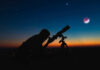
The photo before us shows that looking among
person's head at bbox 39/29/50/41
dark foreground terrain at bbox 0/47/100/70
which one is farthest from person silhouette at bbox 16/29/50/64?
dark foreground terrain at bbox 0/47/100/70

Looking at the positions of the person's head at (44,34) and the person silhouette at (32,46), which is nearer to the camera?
the person silhouette at (32,46)

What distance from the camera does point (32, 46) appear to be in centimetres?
572

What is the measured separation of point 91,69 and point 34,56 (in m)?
4.89

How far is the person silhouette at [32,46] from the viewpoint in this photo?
225 inches

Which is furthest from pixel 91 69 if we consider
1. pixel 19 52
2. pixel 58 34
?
pixel 19 52

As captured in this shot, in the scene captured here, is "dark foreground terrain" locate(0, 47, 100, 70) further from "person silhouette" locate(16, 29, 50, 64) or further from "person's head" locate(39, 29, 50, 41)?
"person's head" locate(39, 29, 50, 41)

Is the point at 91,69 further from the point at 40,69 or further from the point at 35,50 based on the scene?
the point at 35,50

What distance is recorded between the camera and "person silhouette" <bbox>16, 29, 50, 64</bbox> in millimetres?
5715

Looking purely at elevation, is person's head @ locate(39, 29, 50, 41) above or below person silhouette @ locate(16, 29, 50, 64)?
above

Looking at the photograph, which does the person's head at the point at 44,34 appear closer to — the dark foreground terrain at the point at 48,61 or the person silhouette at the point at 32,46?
the person silhouette at the point at 32,46

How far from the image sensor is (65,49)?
6.50m

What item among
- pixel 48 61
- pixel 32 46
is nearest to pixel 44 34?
pixel 32 46

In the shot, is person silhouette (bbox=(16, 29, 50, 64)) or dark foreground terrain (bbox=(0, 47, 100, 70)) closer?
person silhouette (bbox=(16, 29, 50, 64))

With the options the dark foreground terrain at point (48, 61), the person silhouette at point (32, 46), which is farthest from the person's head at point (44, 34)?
the dark foreground terrain at point (48, 61)
